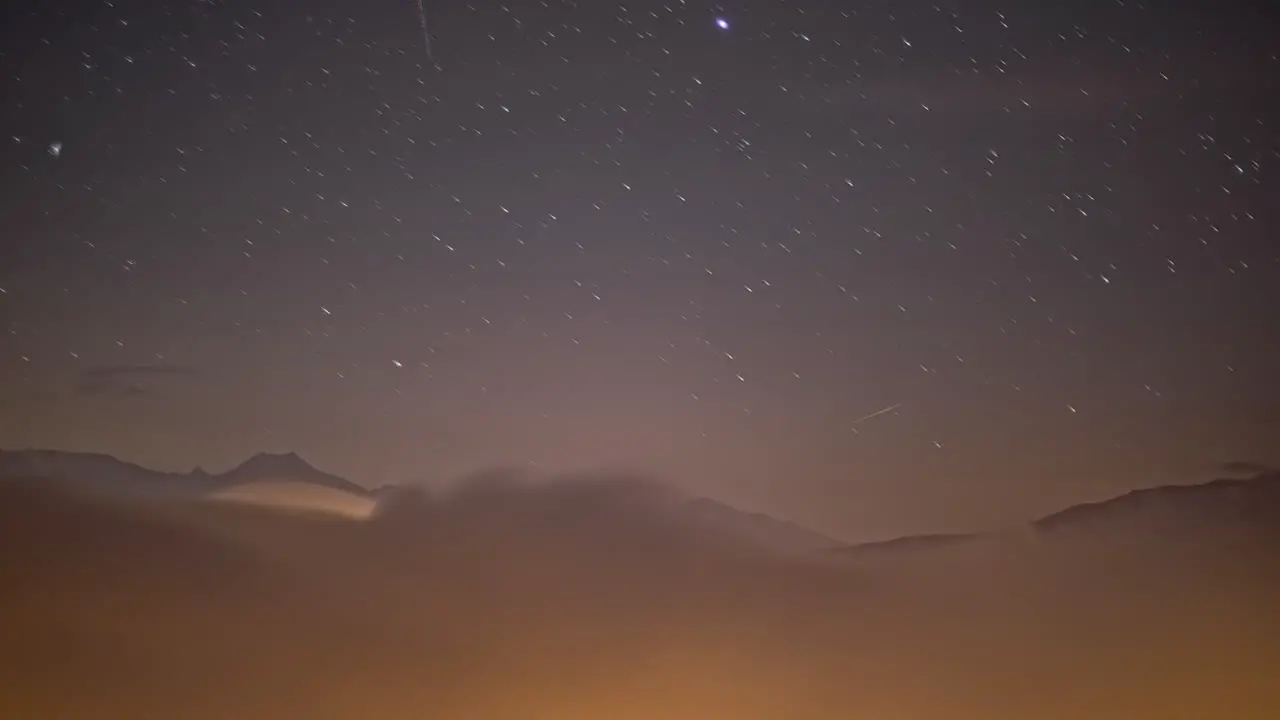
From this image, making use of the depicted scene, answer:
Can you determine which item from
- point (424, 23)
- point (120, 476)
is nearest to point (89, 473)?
point (120, 476)

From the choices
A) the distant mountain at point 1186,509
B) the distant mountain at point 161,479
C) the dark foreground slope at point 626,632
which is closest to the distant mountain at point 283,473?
the distant mountain at point 161,479

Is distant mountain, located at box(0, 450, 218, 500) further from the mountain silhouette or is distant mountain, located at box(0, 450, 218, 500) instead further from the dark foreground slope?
the dark foreground slope

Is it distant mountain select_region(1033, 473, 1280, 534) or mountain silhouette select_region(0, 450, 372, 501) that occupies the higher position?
mountain silhouette select_region(0, 450, 372, 501)

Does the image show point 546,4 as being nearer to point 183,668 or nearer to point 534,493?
point 534,493

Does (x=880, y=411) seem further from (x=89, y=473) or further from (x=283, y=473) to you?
(x=89, y=473)

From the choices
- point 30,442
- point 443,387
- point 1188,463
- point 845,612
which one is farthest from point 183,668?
point 1188,463

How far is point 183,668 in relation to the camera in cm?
198

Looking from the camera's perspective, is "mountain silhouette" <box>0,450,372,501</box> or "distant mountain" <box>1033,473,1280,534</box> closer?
"distant mountain" <box>1033,473,1280,534</box>

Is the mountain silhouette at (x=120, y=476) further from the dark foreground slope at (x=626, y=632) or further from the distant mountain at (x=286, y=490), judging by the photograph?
the dark foreground slope at (x=626, y=632)

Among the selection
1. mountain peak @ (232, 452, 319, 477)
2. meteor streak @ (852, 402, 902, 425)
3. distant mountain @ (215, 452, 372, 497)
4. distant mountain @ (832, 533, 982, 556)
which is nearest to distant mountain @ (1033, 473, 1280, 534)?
distant mountain @ (832, 533, 982, 556)

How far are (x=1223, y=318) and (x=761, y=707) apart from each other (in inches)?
61.3

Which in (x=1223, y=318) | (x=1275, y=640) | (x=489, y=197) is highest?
(x=489, y=197)

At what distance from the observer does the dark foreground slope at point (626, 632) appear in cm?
190

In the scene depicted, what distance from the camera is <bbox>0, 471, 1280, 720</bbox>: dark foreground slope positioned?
74.9 inches
